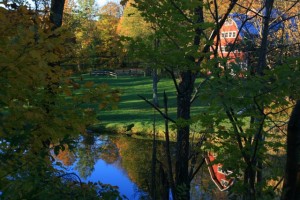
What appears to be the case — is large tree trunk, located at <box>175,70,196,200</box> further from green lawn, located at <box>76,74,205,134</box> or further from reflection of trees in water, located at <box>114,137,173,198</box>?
green lawn, located at <box>76,74,205,134</box>

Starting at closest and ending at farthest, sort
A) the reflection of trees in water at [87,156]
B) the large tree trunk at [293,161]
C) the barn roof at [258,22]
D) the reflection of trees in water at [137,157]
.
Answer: the large tree trunk at [293,161] → the barn roof at [258,22] → the reflection of trees in water at [137,157] → the reflection of trees in water at [87,156]

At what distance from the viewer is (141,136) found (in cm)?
2516

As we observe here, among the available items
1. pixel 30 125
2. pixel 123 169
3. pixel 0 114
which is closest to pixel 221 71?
pixel 30 125

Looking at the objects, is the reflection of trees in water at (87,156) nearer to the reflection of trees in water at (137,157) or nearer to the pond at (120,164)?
the pond at (120,164)

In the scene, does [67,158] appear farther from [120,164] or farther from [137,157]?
[137,157]

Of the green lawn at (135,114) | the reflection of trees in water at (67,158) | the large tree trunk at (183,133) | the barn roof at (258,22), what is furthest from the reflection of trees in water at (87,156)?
the large tree trunk at (183,133)

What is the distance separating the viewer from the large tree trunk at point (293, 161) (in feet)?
9.27

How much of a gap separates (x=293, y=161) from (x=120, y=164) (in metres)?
16.4

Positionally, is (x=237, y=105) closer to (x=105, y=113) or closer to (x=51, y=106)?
(x=51, y=106)

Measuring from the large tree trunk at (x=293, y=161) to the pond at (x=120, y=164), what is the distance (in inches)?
426

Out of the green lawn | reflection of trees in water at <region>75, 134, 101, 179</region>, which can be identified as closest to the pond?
reflection of trees in water at <region>75, 134, 101, 179</region>

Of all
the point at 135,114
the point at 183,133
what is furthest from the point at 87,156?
the point at 183,133

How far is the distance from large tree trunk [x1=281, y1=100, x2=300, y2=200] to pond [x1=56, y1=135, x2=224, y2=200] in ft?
35.5

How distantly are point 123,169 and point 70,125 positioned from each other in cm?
1448
